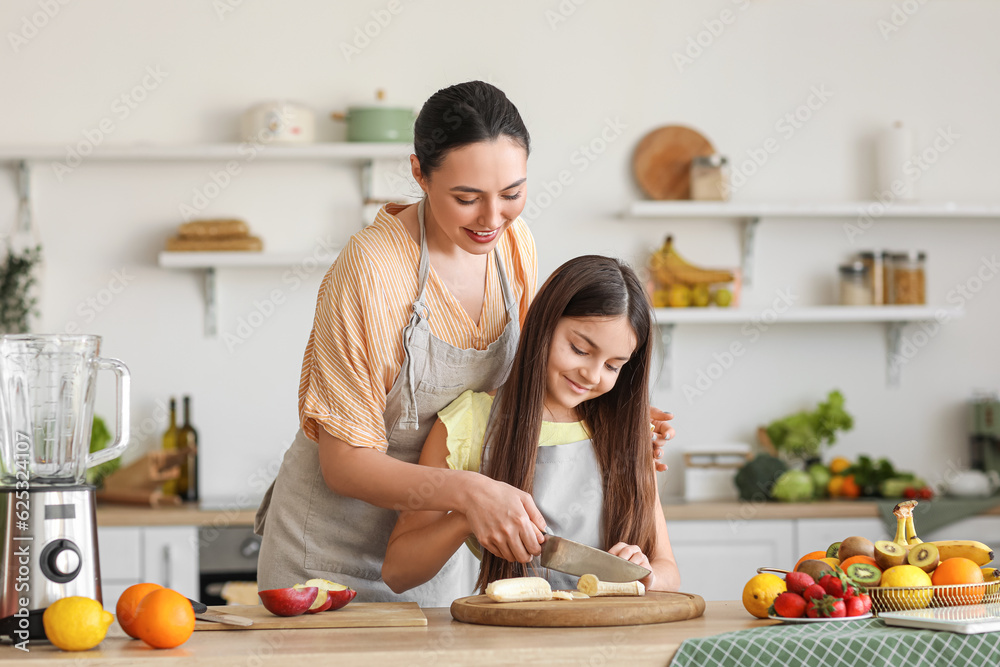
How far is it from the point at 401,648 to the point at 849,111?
294cm

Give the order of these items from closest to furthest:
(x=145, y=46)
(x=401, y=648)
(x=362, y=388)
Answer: (x=401, y=648), (x=362, y=388), (x=145, y=46)

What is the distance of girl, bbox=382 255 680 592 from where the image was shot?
143cm

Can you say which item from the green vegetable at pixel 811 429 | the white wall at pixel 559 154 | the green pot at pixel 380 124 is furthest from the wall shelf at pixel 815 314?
the green pot at pixel 380 124

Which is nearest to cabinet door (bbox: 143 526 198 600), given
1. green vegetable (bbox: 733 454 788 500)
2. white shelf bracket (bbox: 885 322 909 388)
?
green vegetable (bbox: 733 454 788 500)

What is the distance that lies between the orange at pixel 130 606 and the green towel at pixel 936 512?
7.45ft

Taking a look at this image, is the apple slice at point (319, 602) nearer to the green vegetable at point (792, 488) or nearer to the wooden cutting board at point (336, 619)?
the wooden cutting board at point (336, 619)

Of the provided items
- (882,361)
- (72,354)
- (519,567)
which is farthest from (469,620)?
(882,361)

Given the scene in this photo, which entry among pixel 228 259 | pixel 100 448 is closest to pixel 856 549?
pixel 228 259

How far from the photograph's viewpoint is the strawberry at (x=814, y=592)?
1167 mm

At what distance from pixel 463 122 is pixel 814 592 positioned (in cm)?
75

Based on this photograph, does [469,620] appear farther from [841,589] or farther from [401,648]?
[841,589]

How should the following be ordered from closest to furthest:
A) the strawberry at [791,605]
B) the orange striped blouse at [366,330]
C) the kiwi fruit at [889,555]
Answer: the strawberry at [791,605] → the kiwi fruit at [889,555] → the orange striped blouse at [366,330]

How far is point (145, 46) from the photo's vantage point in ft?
10.7

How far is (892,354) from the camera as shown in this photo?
3430 millimetres
